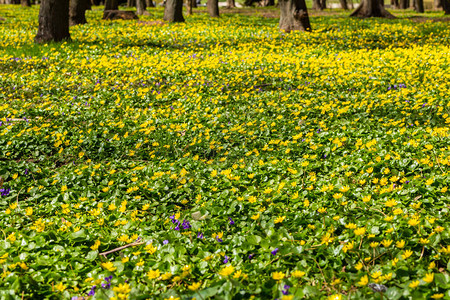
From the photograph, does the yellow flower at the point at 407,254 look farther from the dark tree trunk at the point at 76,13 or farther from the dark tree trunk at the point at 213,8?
the dark tree trunk at the point at 213,8

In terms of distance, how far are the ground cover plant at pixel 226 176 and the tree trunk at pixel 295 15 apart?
459 centimetres

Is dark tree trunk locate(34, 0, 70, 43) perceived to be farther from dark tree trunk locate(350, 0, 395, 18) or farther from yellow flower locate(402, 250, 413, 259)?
A: dark tree trunk locate(350, 0, 395, 18)

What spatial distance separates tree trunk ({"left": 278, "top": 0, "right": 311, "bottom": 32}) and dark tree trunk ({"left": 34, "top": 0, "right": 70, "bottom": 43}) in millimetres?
7554

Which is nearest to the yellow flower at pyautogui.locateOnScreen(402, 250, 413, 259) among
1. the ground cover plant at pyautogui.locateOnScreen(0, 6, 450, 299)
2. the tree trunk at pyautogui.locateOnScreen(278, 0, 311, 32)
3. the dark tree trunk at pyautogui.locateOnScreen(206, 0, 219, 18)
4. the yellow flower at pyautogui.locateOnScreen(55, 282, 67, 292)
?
the ground cover plant at pyautogui.locateOnScreen(0, 6, 450, 299)

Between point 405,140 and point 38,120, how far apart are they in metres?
5.79

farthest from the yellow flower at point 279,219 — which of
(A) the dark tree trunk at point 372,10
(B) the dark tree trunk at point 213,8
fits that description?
(B) the dark tree trunk at point 213,8

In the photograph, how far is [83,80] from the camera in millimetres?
9008

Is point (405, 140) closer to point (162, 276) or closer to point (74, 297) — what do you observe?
point (162, 276)

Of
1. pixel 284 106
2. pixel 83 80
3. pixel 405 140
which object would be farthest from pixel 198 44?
pixel 405 140

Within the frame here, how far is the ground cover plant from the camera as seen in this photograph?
109 inches

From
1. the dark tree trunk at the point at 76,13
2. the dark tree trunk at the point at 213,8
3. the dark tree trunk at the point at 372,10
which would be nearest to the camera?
the dark tree trunk at the point at 76,13

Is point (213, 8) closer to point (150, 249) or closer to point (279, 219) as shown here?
point (279, 219)

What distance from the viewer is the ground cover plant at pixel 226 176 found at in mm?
2781

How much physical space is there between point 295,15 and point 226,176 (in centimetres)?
1169
